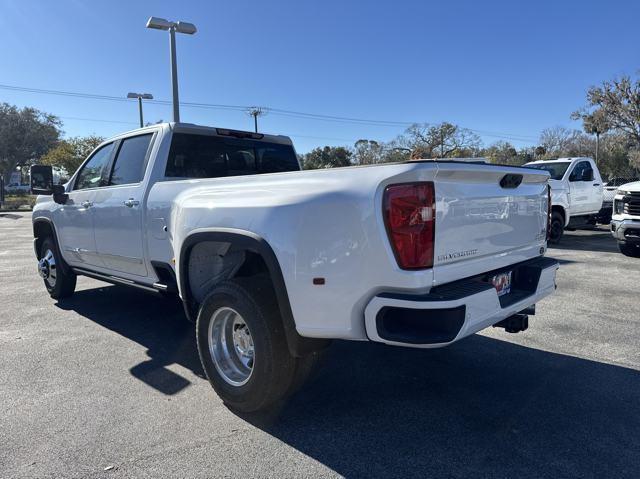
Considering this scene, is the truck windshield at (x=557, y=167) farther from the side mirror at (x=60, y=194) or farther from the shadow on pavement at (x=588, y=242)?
the side mirror at (x=60, y=194)

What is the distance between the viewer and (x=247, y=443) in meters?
2.91

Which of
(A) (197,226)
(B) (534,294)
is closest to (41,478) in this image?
(A) (197,226)

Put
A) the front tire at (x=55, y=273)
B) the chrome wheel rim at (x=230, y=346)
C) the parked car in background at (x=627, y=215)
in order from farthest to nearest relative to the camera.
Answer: the parked car in background at (x=627, y=215)
the front tire at (x=55, y=273)
the chrome wheel rim at (x=230, y=346)

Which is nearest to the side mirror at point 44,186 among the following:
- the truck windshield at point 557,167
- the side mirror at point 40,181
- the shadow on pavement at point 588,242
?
the side mirror at point 40,181

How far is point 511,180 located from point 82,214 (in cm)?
457

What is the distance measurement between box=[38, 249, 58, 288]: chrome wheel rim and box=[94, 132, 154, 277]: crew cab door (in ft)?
5.63

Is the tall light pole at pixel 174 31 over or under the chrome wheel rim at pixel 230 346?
over

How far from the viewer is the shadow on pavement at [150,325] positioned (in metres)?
4.00

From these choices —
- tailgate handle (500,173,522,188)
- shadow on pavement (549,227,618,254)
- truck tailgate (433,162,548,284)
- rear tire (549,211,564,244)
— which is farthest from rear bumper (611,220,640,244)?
tailgate handle (500,173,522,188)

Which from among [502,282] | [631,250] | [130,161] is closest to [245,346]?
[502,282]

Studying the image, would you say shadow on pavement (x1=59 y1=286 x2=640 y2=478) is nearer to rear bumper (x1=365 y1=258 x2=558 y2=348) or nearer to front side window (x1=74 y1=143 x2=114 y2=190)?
rear bumper (x1=365 y1=258 x2=558 y2=348)

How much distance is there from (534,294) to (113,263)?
13.2 ft

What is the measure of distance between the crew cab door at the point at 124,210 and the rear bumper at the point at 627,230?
346 inches

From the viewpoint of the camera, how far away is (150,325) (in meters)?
5.38
